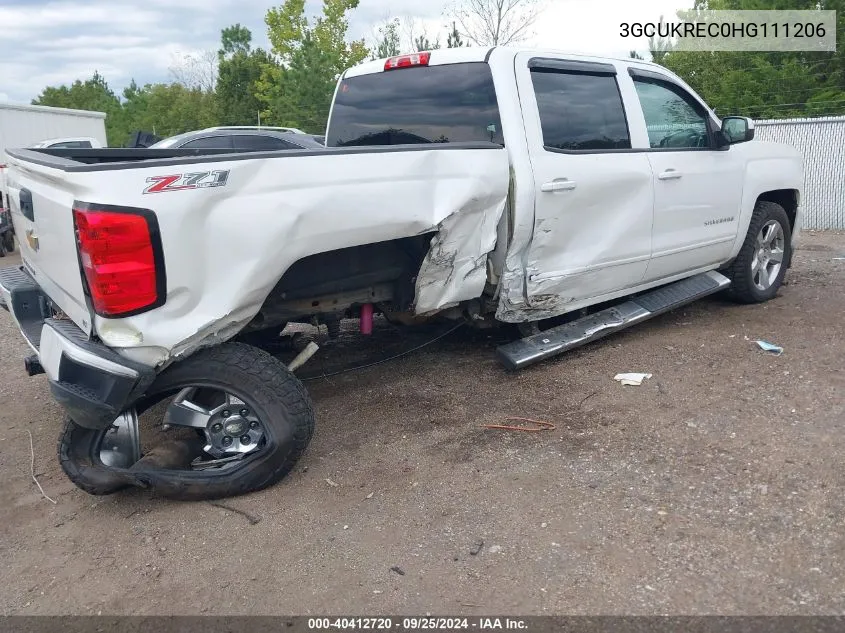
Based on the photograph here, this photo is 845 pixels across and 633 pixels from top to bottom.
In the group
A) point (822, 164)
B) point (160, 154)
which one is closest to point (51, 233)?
point (160, 154)

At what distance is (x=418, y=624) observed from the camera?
2.56 meters

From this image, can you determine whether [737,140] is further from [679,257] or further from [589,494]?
[589,494]

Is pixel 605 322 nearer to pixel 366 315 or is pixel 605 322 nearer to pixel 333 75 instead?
pixel 366 315

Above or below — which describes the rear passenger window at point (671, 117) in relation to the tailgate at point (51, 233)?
above

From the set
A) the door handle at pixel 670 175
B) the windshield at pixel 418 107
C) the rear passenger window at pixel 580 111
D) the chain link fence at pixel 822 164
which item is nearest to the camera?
the windshield at pixel 418 107

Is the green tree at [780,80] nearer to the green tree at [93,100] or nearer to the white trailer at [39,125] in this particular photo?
the white trailer at [39,125]

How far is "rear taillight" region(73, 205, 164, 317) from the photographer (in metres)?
2.96

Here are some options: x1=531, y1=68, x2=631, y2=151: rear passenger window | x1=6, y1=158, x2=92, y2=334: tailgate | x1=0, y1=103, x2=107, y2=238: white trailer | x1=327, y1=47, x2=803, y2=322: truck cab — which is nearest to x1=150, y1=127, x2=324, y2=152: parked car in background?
x1=327, y1=47, x2=803, y2=322: truck cab

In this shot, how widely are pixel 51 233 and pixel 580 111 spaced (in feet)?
10.4

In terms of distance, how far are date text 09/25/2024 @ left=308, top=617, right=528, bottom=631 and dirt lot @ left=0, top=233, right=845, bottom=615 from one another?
0.05 metres

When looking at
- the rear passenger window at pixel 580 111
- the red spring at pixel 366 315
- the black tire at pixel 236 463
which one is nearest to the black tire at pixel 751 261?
the rear passenger window at pixel 580 111

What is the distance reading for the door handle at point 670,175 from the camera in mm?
5109

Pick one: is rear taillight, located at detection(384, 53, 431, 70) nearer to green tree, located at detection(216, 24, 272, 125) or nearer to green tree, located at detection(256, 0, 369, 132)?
green tree, located at detection(256, 0, 369, 132)

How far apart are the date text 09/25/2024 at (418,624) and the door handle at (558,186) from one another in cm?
258
